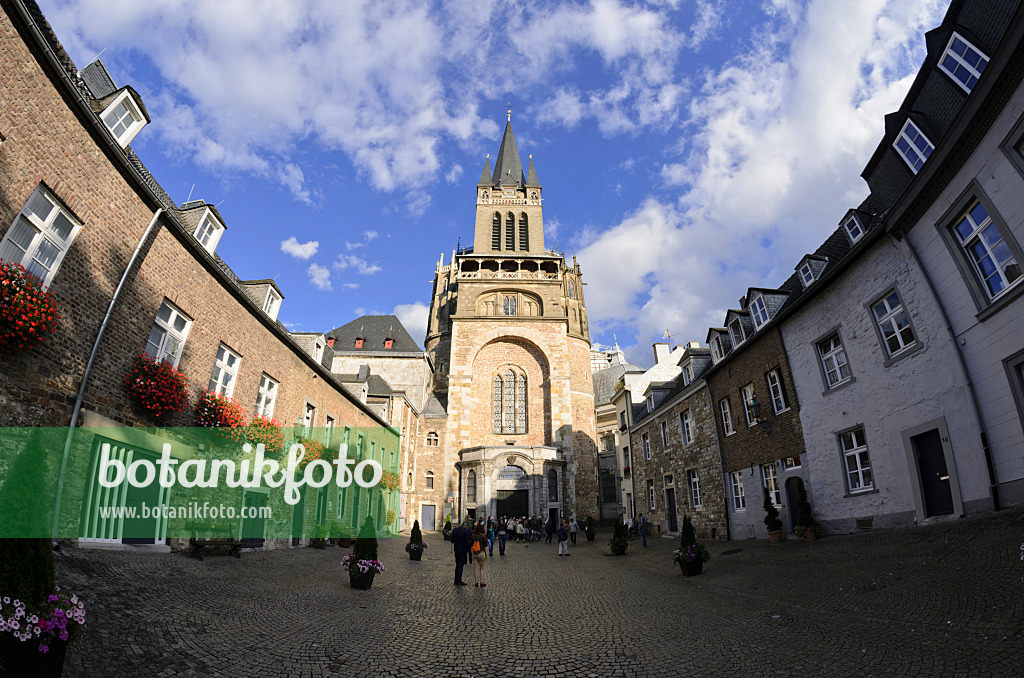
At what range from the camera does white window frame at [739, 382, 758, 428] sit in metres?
16.8

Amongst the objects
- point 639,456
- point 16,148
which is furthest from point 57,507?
point 639,456

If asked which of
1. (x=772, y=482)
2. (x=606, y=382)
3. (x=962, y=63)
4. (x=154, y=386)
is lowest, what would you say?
(x=772, y=482)

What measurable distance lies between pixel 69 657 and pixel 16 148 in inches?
282

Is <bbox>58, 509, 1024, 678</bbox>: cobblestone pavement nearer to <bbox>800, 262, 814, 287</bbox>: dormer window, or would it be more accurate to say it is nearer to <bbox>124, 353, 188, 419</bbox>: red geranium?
<bbox>124, 353, 188, 419</bbox>: red geranium

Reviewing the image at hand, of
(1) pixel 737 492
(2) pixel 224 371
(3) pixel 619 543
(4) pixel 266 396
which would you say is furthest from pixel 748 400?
(2) pixel 224 371

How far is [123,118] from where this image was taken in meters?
10.3

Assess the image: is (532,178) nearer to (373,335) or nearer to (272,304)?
(373,335)

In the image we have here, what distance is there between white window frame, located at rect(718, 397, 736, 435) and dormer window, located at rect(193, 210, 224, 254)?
16885 millimetres

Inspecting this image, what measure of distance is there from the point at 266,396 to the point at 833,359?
16128 millimetres

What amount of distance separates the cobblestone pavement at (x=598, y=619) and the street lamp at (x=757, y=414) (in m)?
4.66

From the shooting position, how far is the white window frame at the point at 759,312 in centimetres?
1662

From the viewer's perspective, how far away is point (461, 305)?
4094 centimetres

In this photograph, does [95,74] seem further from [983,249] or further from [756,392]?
[756,392]

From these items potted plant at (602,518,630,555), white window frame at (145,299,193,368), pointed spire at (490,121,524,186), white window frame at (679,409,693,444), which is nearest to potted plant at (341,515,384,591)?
white window frame at (145,299,193,368)
